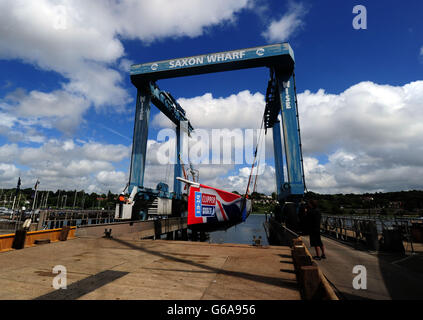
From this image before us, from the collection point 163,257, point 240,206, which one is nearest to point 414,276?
point 163,257

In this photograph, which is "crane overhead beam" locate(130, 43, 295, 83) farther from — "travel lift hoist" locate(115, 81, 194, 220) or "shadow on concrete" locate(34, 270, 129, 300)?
"shadow on concrete" locate(34, 270, 129, 300)

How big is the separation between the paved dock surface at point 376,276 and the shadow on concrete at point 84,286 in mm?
5471

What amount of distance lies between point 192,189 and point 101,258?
9917mm

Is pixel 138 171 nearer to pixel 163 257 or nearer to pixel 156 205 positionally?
pixel 156 205

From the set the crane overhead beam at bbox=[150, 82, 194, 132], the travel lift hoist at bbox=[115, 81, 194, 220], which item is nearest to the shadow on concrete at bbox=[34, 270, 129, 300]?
the travel lift hoist at bbox=[115, 81, 194, 220]

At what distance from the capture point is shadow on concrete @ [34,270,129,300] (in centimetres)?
402

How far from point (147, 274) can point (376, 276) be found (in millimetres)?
6604

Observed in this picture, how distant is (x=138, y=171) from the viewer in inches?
943

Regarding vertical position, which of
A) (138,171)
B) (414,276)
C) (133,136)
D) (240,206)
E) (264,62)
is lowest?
(414,276)

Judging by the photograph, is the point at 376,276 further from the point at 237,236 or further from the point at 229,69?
the point at 237,236

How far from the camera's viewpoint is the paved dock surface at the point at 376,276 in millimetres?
4885

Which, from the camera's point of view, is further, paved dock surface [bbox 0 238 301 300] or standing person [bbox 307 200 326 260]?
standing person [bbox 307 200 326 260]

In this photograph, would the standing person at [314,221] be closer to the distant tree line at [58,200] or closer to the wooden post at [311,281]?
the wooden post at [311,281]

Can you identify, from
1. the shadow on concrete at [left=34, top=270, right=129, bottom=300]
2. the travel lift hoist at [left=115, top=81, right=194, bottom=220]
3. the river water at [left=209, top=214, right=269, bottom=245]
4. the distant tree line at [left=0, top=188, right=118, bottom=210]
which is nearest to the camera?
the shadow on concrete at [left=34, top=270, right=129, bottom=300]
